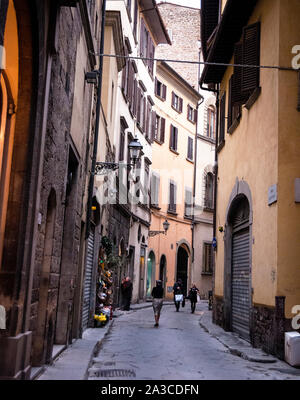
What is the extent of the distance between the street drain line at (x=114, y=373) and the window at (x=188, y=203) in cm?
2788

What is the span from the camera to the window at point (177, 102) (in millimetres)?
35791

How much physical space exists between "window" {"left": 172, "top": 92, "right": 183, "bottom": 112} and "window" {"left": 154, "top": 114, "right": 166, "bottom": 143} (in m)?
2.21

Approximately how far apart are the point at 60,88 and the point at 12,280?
3216 mm

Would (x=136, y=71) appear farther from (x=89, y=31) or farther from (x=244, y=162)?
(x=89, y=31)

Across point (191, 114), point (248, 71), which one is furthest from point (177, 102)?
point (248, 71)

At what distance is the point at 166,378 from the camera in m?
7.78

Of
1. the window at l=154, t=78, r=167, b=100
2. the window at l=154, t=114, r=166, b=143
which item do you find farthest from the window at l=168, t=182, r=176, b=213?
the window at l=154, t=78, r=167, b=100

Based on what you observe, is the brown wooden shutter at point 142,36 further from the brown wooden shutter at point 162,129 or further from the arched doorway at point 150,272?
the arched doorway at point 150,272

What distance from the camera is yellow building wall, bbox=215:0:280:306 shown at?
10.9 metres

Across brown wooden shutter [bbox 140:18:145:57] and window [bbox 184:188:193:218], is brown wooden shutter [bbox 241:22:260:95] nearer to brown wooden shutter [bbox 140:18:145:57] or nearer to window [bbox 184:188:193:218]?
brown wooden shutter [bbox 140:18:145:57]

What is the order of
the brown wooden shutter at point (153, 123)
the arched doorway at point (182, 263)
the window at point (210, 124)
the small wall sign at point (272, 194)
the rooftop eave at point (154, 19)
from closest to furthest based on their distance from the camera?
the small wall sign at point (272, 194) < the rooftop eave at point (154, 19) < the brown wooden shutter at point (153, 123) < the arched doorway at point (182, 263) < the window at point (210, 124)

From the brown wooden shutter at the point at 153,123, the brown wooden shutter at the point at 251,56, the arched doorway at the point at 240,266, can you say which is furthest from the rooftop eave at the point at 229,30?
the brown wooden shutter at the point at 153,123

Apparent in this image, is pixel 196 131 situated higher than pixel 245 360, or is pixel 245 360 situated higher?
pixel 196 131
